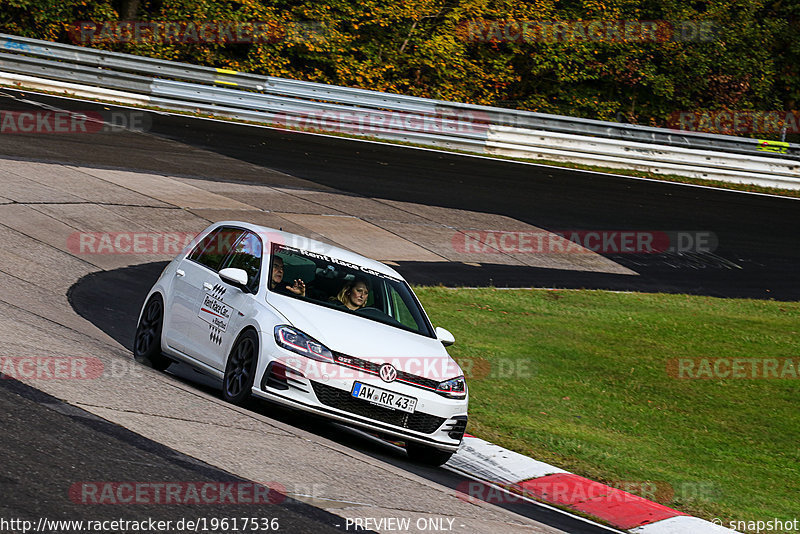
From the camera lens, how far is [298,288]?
8.92 m

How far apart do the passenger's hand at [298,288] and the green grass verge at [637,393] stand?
2133 mm

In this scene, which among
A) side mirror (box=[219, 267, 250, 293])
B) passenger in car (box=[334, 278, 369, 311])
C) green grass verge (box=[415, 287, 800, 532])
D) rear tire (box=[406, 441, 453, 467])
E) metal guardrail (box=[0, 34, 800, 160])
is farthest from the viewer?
metal guardrail (box=[0, 34, 800, 160])

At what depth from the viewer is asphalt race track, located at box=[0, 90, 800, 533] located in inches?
241

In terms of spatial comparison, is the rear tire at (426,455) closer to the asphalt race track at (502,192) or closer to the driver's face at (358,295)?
the driver's face at (358,295)

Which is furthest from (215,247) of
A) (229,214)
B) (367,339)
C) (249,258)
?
(229,214)

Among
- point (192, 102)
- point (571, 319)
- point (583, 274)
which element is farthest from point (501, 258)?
point (192, 102)

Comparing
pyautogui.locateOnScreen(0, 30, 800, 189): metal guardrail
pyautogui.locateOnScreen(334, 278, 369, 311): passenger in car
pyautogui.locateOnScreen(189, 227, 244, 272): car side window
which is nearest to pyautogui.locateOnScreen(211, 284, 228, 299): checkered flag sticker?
pyautogui.locateOnScreen(189, 227, 244, 272): car side window

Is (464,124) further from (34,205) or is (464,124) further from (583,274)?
(34,205)

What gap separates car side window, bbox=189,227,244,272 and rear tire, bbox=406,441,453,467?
8.36ft

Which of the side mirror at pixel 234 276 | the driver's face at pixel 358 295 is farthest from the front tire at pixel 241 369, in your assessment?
the driver's face at pixel 358 295

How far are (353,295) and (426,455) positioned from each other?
159 centimetres

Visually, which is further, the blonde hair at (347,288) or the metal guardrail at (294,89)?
the metal guardrail at (294,89)

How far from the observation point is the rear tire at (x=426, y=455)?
8.43 meters

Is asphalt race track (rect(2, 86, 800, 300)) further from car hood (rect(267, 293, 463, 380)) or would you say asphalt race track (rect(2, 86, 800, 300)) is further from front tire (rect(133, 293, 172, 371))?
car hood (rect(267, 293, 463, 380))
